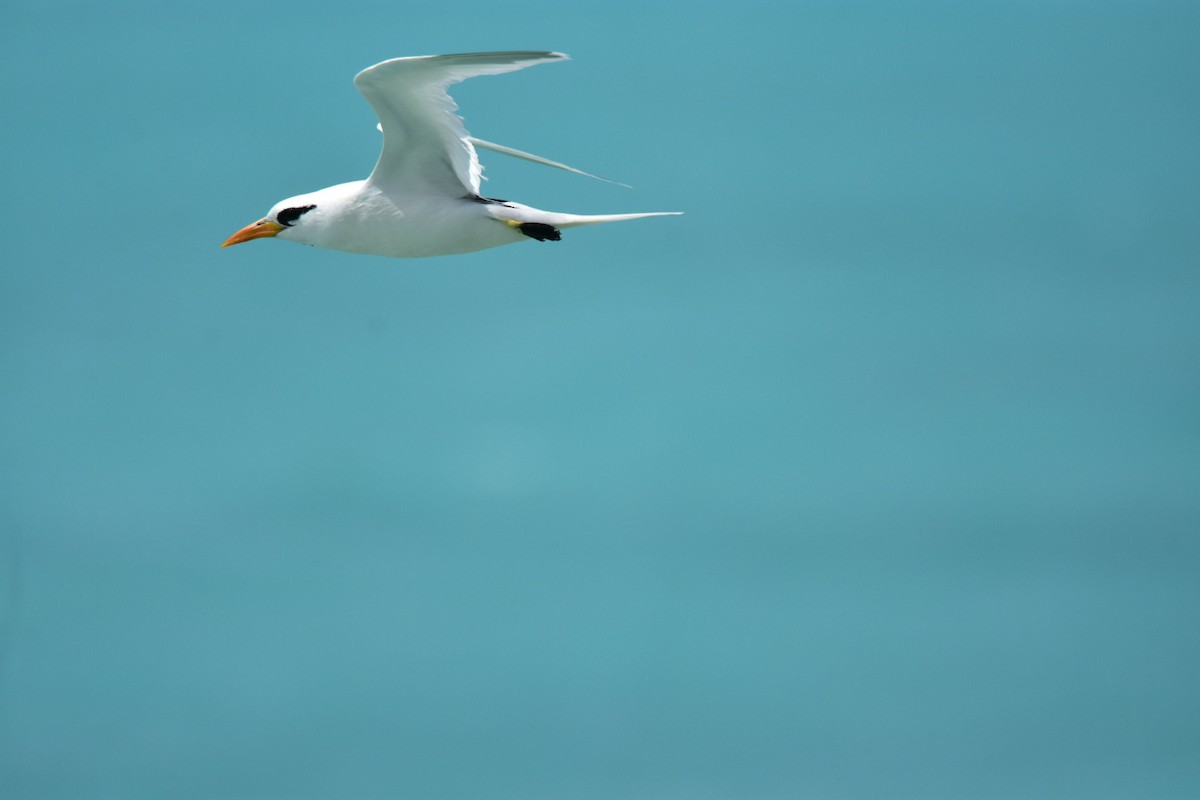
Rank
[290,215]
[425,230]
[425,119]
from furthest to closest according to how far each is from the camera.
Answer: [290,215] → [425,230] → [425,119]

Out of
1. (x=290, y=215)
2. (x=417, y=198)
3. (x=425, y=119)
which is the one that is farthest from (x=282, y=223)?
(x=425, y=119)

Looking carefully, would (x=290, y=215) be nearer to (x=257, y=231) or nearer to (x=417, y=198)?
(x=257, y=231)

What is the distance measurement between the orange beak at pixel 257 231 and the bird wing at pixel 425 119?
2.12 feet

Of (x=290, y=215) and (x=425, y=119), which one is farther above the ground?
(x=425, y=119)

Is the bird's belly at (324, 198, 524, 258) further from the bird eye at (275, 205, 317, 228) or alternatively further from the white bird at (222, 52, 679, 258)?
the bird eye at (275, 205, 317, 228)

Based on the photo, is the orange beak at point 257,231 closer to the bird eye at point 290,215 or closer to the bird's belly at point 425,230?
the bird eye at point 290,215

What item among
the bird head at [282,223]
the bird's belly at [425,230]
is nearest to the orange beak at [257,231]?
the bird head at [282,223]

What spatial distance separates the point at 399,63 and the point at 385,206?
0.82m

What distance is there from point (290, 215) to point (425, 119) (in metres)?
0.93

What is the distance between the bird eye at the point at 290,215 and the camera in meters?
6.88

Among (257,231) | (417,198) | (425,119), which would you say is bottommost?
(257,231)

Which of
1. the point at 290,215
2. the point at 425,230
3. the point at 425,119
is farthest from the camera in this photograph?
the point at 290,215

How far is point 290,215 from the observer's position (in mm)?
6945

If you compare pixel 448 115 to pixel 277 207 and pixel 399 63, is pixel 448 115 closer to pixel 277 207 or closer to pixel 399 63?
pixel 399 63
